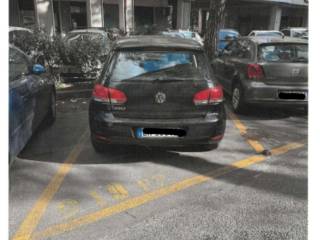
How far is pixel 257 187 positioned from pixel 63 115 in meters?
4.37

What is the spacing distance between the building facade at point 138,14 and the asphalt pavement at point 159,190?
648 cm

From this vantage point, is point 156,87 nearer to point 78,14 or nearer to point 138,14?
point 78,14

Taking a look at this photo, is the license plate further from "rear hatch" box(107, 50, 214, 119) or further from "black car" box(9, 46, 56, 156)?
"black car" box(9, 46, 56, 156)

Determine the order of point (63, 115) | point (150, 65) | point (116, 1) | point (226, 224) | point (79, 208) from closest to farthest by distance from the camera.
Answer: point (226, 224) < point (79, 208) < point (150, 65) < point (63, 115) < point (116, 1)

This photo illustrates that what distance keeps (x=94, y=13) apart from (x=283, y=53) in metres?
15.3

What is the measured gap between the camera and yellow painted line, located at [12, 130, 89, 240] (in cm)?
309

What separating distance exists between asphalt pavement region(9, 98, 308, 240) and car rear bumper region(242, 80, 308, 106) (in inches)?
36.4

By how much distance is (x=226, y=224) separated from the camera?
10.6ft

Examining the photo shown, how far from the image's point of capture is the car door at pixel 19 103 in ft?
13.1

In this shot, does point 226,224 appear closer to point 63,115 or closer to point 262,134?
point 262,134

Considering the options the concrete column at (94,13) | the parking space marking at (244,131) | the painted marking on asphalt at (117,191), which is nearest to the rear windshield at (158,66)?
the painted marking on asphalt at (117,191)

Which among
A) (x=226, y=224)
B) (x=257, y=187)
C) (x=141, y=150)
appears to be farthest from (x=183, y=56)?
(x=226, y=224)

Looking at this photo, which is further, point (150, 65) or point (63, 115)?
point (63, 115)

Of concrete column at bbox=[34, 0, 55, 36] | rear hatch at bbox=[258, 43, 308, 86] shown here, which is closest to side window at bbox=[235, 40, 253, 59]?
rear hatch at bbox=[258, 43, 308, 86]
